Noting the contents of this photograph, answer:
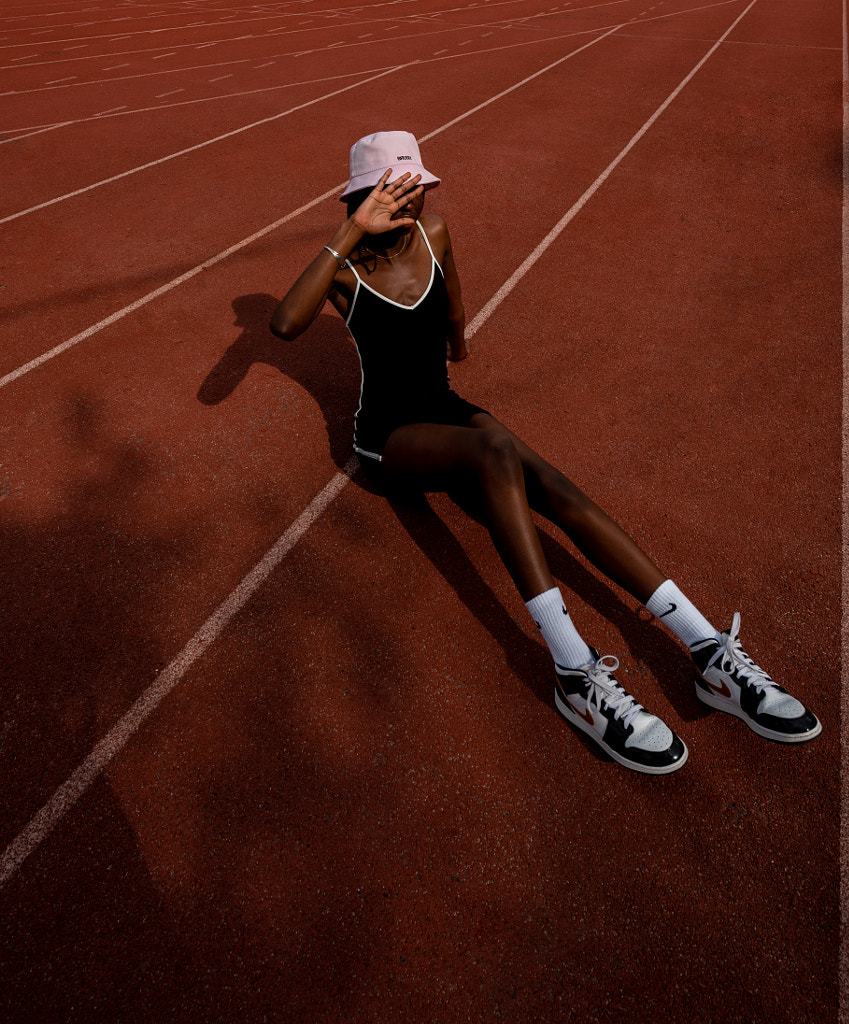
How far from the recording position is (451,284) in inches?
142

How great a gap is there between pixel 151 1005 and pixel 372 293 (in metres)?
3.04

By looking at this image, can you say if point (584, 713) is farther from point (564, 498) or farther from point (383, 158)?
point (383, 158)

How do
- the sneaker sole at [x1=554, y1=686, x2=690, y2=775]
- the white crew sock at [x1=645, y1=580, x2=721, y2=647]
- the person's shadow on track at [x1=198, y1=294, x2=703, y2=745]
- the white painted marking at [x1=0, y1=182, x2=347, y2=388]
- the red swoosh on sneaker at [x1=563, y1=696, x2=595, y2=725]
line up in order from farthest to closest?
1. the white painted marking at [x1=0, y1=182, x2=347, y2=388]
2. the person's shadow on track at [x1=198, y1=294, x2=703, y2=745]
3. the white crew sock at [x1=645, y1=580, x2=721, y2=647]
4. the red swoosh on sneaker at [x1=563, y1=696, x2=595, y2=725]
5. the sneaker sole at [x1=554, y1=686, x2=690, y2=775]

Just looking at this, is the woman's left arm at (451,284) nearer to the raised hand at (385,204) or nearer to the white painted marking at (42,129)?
the raised hand at (385,204)

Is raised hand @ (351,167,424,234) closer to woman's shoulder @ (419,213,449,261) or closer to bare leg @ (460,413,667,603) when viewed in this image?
woman's shoulder @ (419,213,449,261)

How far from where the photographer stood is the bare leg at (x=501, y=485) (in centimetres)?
278

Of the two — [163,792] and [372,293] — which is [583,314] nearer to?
[372,293]

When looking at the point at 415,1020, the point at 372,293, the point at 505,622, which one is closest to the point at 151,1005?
the point at 415,1020

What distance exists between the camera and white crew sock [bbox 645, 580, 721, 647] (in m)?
2.88

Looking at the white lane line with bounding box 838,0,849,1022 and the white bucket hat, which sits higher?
the white bucket hat

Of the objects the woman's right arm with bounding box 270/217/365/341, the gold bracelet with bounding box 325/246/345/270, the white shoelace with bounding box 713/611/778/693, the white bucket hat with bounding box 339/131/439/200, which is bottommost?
the white shoelace with bounding box 713/611/778/693

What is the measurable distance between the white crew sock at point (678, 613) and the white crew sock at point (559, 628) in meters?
0.41

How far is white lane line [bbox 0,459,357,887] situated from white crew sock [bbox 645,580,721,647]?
2.06m

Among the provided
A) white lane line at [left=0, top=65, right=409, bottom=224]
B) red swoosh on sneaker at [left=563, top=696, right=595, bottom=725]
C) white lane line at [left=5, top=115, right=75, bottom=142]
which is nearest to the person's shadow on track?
red swoosh on sneaker at [left=563, top=696, right=595, bottom=725]
